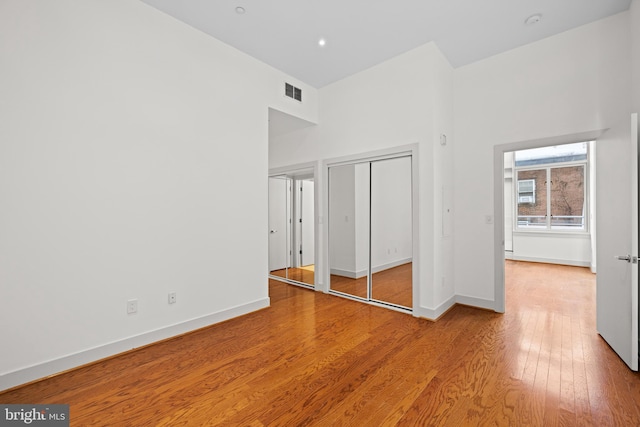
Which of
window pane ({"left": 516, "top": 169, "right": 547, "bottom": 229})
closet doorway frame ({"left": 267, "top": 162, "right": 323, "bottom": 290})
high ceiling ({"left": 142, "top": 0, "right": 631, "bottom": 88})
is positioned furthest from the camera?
window pane ({"left": 516, "top": 169, "right": 547, "bottom": 229})

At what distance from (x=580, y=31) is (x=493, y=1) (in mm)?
1191

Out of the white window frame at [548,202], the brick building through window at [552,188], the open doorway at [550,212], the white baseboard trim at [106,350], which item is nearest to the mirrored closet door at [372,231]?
the white baseboard trim at [106,350]

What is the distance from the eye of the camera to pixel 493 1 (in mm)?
2734

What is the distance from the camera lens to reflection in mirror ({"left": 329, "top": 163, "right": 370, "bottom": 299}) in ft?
14.1

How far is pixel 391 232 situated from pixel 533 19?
9.05 ft

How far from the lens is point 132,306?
2.65m

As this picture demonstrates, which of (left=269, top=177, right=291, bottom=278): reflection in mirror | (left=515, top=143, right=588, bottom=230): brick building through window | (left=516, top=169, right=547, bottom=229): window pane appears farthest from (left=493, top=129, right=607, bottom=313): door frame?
(left=516, top=169, right=547, bottom=229): window pane

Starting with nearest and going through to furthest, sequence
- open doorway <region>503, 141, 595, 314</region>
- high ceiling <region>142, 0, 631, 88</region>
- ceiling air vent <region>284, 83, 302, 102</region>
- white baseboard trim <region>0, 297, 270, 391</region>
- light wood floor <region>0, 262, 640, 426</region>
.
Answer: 1. light wood floor <region>0, 262, 640, 426</region>
2. white baseboard trim <region>0, 297, 270, 391</region>
3. high ceiling <region>142, 0, 631, 88</region>
4. ceiling air vent <region>284, 83, 302, 102</region>
5. open doorway <region>503, 141, 595, 314</region>

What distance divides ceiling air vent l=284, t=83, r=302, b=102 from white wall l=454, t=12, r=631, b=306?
7.29 ft

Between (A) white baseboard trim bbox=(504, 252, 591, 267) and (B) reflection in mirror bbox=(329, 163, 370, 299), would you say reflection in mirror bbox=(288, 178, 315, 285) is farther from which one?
(A) white baseboard trim bbox=(504, 252, 591, 267)

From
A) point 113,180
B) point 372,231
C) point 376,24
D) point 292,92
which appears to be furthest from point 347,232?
point 113,180

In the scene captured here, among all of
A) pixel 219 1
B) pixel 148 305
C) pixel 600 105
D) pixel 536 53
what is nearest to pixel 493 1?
pixel 536 53

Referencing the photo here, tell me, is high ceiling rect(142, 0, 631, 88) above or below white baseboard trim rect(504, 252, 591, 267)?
above

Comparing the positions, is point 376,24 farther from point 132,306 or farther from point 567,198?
point 567,198
